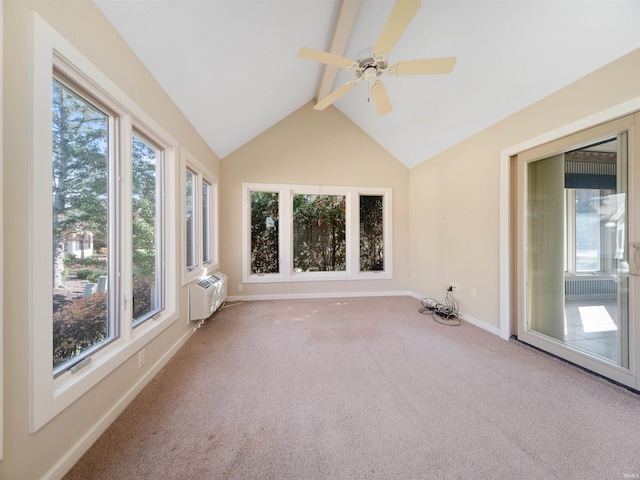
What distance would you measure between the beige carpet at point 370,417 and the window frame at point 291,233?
193cm

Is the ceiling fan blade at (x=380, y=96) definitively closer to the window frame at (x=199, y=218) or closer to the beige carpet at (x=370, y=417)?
the window frame at (x=199, y=218)

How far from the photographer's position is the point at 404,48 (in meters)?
2.72

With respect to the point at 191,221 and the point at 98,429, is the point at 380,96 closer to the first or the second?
the point at 191,221

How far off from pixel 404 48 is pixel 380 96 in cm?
95

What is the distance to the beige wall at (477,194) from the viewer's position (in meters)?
1.96

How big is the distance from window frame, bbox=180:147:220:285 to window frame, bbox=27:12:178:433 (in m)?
0.82

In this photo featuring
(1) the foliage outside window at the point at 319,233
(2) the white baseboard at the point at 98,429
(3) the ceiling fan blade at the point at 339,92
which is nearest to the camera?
(2) the white baseboard at the point at 98,429

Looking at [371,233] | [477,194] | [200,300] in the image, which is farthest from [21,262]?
[371,233]

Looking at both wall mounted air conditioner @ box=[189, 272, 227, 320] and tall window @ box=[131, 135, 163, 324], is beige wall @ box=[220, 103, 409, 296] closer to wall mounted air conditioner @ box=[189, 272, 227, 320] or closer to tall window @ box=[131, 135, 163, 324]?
wall mounted air conditioner @ box=[189, 272, 227, 320]

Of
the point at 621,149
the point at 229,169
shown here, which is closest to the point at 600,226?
the point at 621,149

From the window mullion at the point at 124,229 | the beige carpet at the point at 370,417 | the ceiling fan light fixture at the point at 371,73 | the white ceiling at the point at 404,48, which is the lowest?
the beige carpet at the point at 370,417

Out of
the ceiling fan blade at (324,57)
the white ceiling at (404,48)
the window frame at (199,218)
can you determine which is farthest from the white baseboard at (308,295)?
the ceiling fan blade at (324,57)

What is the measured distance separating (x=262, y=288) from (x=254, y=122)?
111 inches

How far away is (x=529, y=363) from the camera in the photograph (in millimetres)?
2195
